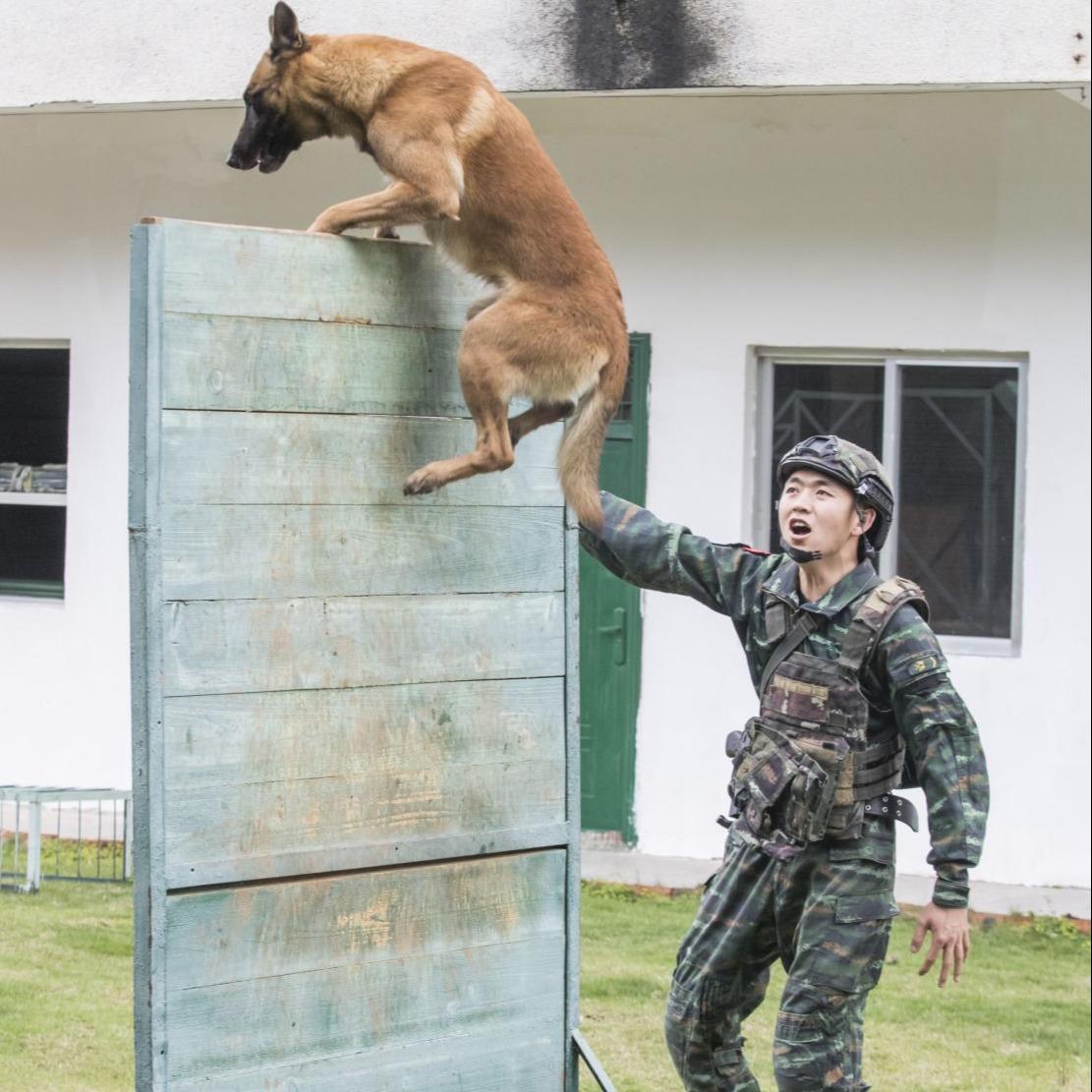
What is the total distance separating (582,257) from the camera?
12.4 feet

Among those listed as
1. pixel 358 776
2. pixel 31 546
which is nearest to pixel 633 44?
pixel 31 546

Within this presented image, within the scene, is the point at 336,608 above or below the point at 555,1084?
above

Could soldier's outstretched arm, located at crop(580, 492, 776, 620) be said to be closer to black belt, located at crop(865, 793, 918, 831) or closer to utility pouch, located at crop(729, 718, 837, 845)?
utility pouch, located at crop(729, 718, 837, 845)

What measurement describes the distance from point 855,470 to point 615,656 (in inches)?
171

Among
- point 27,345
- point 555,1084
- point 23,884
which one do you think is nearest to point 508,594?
point 555,1084

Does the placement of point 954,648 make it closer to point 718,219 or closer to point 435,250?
point 718,219

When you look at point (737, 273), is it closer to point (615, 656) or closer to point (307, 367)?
point (615, 656)

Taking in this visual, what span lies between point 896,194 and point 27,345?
13.0 ft

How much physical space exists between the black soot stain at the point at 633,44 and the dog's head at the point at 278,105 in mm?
4023

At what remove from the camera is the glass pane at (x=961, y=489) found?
801 centimetres

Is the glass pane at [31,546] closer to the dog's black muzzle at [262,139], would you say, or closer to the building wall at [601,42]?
the building wall at [601,42]

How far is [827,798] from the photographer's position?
147 inches

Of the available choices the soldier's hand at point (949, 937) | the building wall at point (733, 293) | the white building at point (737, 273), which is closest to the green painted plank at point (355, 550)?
the soldier's hand at point (949, 937)

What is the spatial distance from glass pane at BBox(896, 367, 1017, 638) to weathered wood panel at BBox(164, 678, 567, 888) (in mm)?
4414
